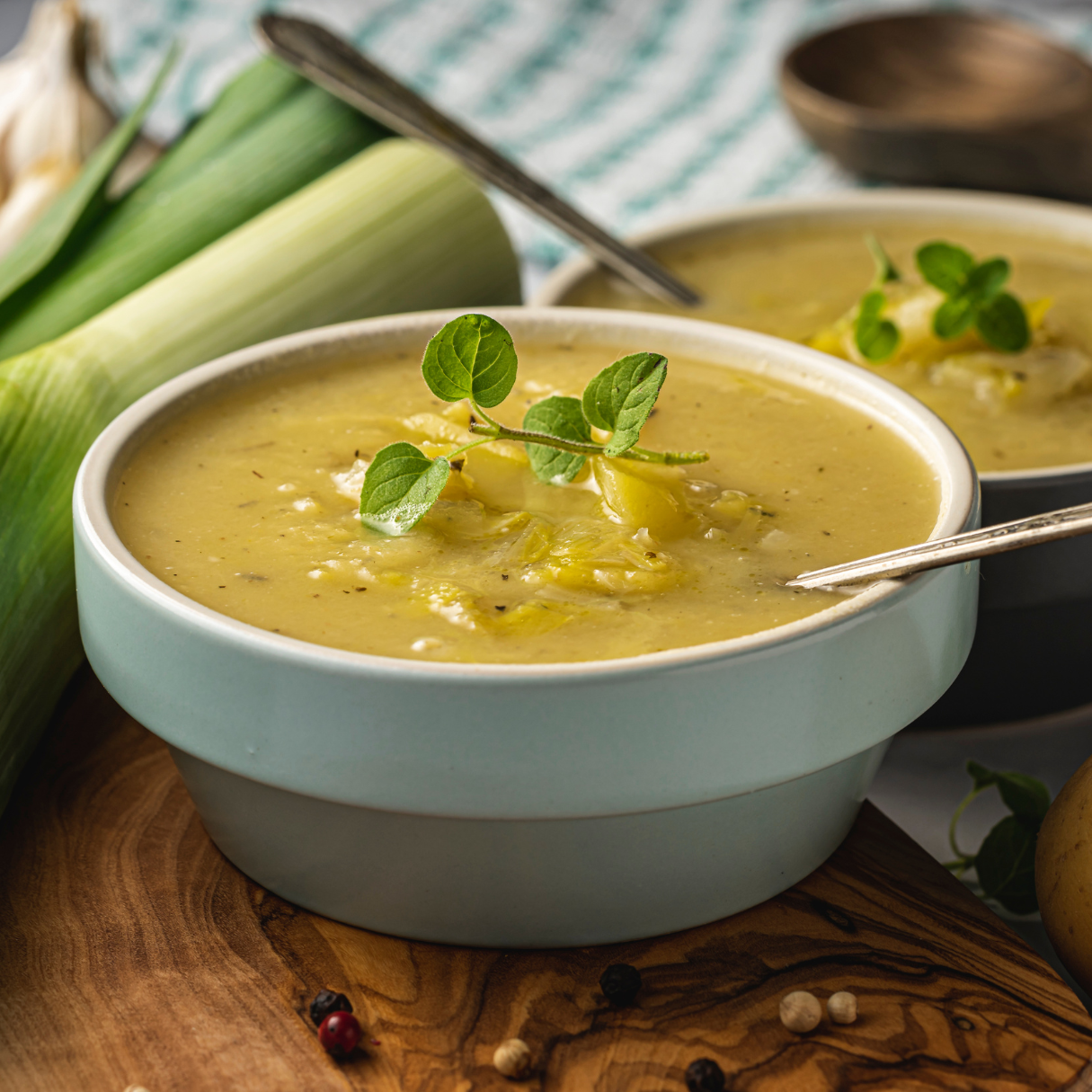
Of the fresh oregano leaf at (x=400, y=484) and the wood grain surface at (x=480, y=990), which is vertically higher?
the fresh oregano leaf at (x=400, y=484)

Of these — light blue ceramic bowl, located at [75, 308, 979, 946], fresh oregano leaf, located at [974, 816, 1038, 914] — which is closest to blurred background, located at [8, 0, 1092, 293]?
fresh oregano leaf, located at [974, 816, 1038, 914]

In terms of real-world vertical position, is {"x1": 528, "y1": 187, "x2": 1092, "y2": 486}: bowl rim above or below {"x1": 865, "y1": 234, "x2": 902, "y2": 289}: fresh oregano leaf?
below

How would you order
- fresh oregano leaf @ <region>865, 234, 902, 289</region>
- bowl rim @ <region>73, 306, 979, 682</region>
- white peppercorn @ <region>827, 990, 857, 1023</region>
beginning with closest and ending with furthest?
bowl rim @ <region>73, 306, 979, 682</region>, white peppercorn @ <region>827, 990, 857, 1023</region>, fresh oregano leaf @ <region>865, 234, 902, 289</region>

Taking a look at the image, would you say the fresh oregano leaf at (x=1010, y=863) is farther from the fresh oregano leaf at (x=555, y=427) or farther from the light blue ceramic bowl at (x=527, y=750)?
the fresh oregano leaf at (x=555, y=427)

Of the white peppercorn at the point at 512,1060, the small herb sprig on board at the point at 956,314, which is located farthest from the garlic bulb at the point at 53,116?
the white peppercorn at the point at 512,1060

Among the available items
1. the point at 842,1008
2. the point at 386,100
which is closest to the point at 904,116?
the point at 386,100

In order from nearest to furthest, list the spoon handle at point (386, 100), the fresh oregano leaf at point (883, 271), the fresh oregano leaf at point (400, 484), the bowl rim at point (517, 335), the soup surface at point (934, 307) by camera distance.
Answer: the bowl rim at point (517, 335) < the fresh oregano leaf at point (400, 484) < the soup surface at point (934, 307) < the fresh oregano leaf at point (883, 271) < the spoon handle at point (386, 100)

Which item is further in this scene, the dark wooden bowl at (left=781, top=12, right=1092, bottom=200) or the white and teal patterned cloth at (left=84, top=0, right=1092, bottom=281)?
the white and teal patterned cloth at (left=84, top=0, right=1092, bottom=281)

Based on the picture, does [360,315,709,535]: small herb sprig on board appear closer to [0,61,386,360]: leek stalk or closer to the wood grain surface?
the wood grain surface
